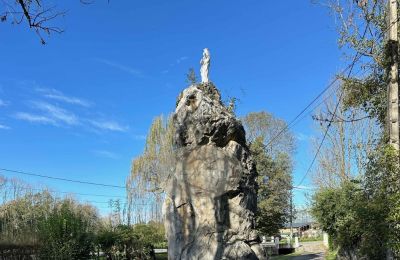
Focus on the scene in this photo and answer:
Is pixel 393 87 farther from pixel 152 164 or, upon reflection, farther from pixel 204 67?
pixel 152 164

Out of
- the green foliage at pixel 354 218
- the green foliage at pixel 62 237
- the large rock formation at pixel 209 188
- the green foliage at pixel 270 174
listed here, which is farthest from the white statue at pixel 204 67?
the green foliage at pixel 270 174

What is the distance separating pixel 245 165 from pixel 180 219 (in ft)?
7.06

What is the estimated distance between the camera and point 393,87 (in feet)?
28.7

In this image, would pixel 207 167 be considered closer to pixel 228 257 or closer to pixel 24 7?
pixel 228 257

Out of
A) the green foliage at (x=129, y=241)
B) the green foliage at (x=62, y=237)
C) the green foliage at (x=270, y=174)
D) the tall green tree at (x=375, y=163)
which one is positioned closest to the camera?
the tall green tree at (x=375, y=163)

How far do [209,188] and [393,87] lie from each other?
4343 mm

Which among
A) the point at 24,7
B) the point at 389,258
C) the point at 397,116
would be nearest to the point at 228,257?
the point at 389,258

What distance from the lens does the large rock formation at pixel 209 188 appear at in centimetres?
984

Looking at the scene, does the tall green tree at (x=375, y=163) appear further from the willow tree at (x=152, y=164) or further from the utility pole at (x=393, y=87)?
the willow tree at (x=152, y=164)

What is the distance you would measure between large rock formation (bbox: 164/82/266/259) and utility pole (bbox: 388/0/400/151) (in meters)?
3.52

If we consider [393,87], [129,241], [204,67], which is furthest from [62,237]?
[393,87]

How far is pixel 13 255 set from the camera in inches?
663

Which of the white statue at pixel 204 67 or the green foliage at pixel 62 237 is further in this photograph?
the green foliage at pixel 62 237

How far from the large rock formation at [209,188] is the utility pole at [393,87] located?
3516mm
